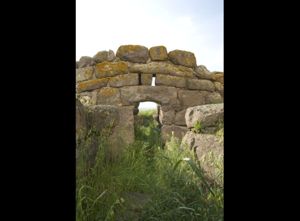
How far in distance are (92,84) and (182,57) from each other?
2402 mm

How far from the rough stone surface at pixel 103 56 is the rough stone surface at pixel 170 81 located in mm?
1238

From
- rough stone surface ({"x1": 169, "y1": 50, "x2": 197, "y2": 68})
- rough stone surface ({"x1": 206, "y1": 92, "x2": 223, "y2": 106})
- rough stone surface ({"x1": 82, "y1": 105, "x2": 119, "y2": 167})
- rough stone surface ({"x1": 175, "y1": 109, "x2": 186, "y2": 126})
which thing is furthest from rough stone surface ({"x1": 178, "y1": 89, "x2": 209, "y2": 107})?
rough stone surface ({"x1": 82, "y1": 105, "x2": 119, "y2": 167})

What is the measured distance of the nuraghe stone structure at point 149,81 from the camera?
7.30 m

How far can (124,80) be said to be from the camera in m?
7.37

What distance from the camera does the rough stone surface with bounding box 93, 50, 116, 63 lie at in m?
7.54

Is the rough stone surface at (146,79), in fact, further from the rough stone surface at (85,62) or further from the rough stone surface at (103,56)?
the rough stone surface at (85,62)

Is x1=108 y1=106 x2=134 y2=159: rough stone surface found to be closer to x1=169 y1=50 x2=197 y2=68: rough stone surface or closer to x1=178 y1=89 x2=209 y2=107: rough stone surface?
x1=178 y1=89 x2=209 y2=107: rough stone surface

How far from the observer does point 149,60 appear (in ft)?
25.5

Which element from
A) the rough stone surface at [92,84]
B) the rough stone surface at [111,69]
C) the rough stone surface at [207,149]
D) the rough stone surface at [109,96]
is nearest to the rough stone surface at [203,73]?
the rough stone surface at [111,69]

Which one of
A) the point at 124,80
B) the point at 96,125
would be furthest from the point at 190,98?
the point at 96,125

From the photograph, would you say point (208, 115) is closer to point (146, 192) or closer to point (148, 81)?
point (146, 192)
